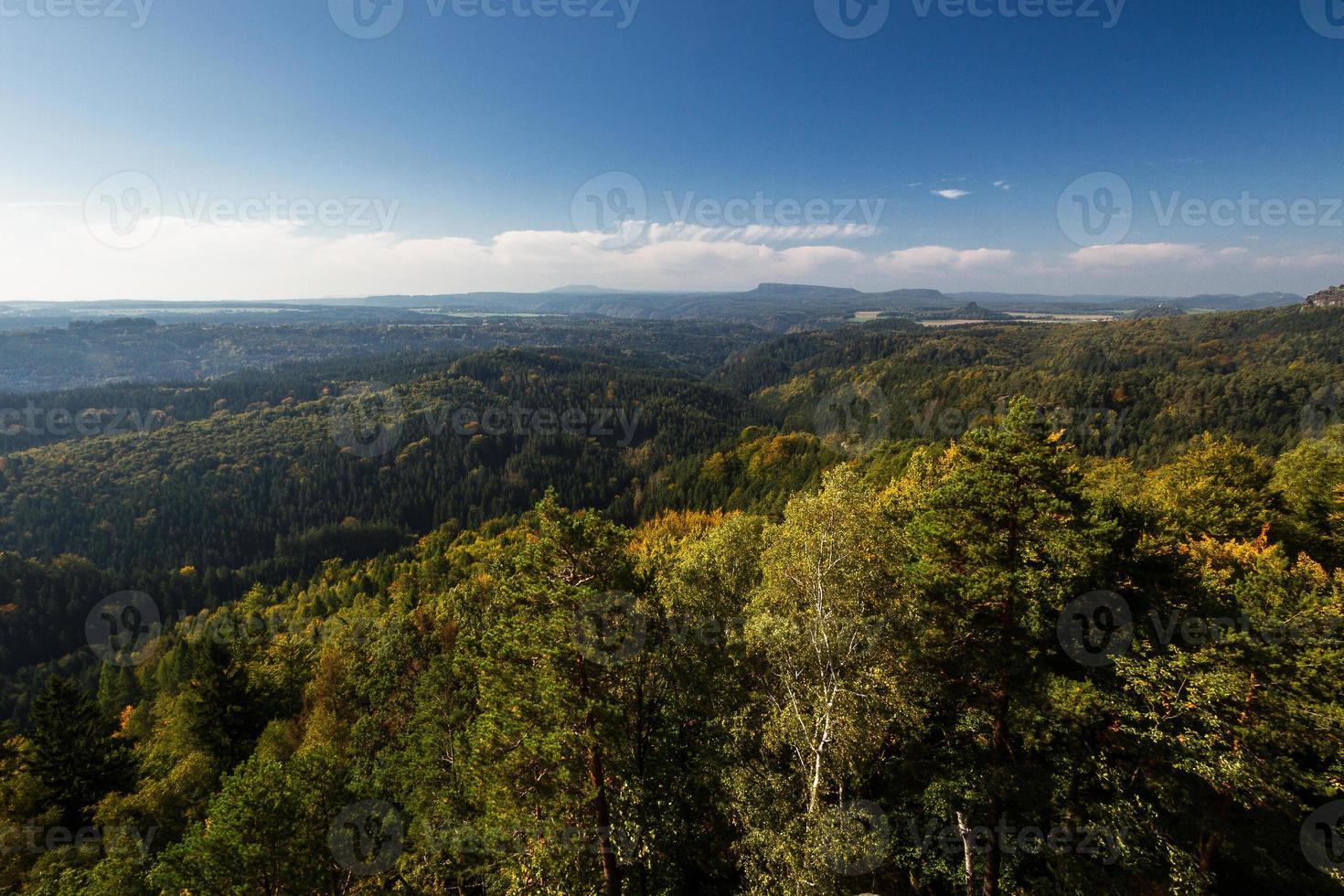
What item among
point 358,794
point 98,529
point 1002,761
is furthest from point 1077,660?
point 98,529

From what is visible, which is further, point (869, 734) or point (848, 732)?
point (869, 734)

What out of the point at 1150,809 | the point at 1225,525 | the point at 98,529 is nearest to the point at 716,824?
the point at 1150,809

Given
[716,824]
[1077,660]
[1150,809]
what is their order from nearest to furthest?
1. [1150,809]
2. [1077,660]
3. [716,824]

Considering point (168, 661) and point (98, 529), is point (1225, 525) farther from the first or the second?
point (98, 529)

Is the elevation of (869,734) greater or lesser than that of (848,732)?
lesser

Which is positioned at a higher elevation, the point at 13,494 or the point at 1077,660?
the point at 1077,660

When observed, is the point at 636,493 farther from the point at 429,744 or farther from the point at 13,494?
the point at 13,494

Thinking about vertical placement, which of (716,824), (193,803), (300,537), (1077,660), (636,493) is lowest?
(300,537)

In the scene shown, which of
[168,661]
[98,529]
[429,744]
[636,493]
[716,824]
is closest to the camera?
[716,824]

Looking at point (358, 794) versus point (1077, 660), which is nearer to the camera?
point (1077, 660)
